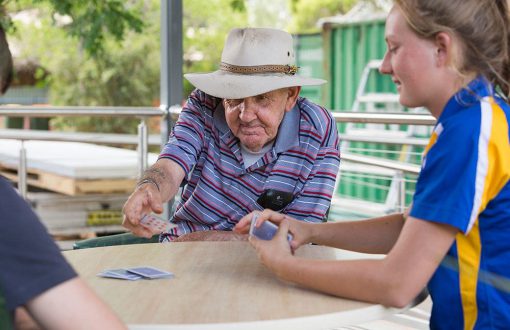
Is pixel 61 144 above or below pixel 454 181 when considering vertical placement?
Result: below

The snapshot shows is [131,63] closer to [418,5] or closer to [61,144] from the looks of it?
[61,144]

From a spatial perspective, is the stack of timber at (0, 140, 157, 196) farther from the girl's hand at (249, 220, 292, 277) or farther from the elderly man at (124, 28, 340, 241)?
the girl's hand at (249, 220, 292, 277)

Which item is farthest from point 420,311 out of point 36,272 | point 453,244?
point 36,272

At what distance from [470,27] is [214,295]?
2.32 ft

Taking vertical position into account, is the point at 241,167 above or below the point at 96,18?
below

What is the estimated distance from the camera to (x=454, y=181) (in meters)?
1.56

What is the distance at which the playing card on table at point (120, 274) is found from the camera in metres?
1.86

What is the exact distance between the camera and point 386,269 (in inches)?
63.4

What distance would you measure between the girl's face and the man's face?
2.83 ft

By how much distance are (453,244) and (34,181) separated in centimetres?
561

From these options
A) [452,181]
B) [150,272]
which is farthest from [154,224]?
[452,181]

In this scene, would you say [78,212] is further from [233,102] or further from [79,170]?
[233,102]

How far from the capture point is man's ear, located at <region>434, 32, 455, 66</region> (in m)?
1.62

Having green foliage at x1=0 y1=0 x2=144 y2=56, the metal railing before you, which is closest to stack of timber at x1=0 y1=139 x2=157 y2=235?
the metal railing
